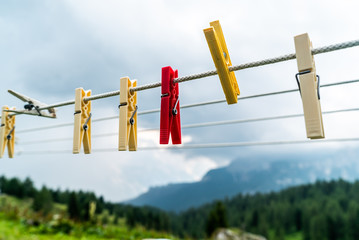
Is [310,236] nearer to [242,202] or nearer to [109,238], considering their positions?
[242,202]

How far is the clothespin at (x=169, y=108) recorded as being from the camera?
1370mm

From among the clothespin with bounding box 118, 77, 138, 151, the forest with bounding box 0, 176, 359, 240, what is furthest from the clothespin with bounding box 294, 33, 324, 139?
the forest with bounding box 0, 176, 359, 240

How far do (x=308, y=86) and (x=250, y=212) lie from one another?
815 cm

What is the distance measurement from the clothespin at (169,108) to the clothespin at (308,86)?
2.08ft

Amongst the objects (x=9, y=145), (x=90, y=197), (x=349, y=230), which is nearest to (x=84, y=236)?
(x=90, y=197)

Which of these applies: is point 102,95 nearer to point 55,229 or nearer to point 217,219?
point 55,229

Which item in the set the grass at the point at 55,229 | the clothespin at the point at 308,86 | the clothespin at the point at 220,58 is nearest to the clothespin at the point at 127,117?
the clothespin at the point at 220,58

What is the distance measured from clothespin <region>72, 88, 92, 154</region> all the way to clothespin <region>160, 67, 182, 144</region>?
24.9 inches

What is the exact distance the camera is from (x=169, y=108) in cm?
142

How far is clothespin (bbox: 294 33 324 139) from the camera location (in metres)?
1.03

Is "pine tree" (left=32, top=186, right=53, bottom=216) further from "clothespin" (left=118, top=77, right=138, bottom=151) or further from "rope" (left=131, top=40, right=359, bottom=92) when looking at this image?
"rope" (left=131, top=40, right=359, bottom=92)

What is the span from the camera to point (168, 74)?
1.44 meters

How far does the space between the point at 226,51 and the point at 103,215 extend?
587 cm

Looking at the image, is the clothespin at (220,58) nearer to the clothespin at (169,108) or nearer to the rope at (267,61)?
the rope at (267,61)
